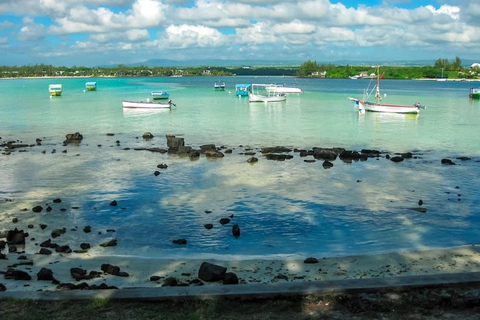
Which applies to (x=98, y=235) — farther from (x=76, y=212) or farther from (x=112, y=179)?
(x=112, y=179)

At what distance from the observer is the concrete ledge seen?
25.5 feet

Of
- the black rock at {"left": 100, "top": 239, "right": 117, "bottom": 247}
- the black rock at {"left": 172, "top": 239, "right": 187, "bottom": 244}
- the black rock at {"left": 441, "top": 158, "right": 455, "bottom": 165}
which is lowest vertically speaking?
the black rock at {"left": 441, "top": 158, "right": 455, "bottom": 165}

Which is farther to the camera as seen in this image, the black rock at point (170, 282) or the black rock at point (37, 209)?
the black rock at point (37, 209)

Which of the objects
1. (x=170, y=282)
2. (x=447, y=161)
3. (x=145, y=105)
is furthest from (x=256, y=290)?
(x=145, y=105)

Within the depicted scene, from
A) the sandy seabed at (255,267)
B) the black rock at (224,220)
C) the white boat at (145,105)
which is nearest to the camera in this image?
the sandy seabed at (255,267)

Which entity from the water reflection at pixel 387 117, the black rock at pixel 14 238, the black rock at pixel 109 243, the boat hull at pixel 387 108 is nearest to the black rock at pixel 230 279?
the black rock at pixel 109 243

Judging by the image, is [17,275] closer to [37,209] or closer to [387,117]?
[37,209]

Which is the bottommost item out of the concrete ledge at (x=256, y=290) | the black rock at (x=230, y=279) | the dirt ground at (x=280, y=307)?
the black rock at (x=230, y=279)

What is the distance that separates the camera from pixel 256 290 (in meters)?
7.92

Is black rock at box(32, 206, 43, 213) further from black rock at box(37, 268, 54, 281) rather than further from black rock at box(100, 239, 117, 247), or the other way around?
black rock at box(37, 268, 54, 281)

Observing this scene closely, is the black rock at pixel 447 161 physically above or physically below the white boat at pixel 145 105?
below

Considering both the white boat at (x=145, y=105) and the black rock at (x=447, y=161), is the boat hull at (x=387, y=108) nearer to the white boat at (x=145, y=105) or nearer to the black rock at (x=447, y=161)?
the white boat at (x=145, y=105)

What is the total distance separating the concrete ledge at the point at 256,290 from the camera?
7.79 m

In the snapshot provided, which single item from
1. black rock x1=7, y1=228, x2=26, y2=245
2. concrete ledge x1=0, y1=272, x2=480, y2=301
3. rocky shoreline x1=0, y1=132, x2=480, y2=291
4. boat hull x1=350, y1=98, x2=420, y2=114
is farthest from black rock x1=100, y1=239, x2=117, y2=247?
boat hull x1=350, y1=98, x2=420, y2=114
